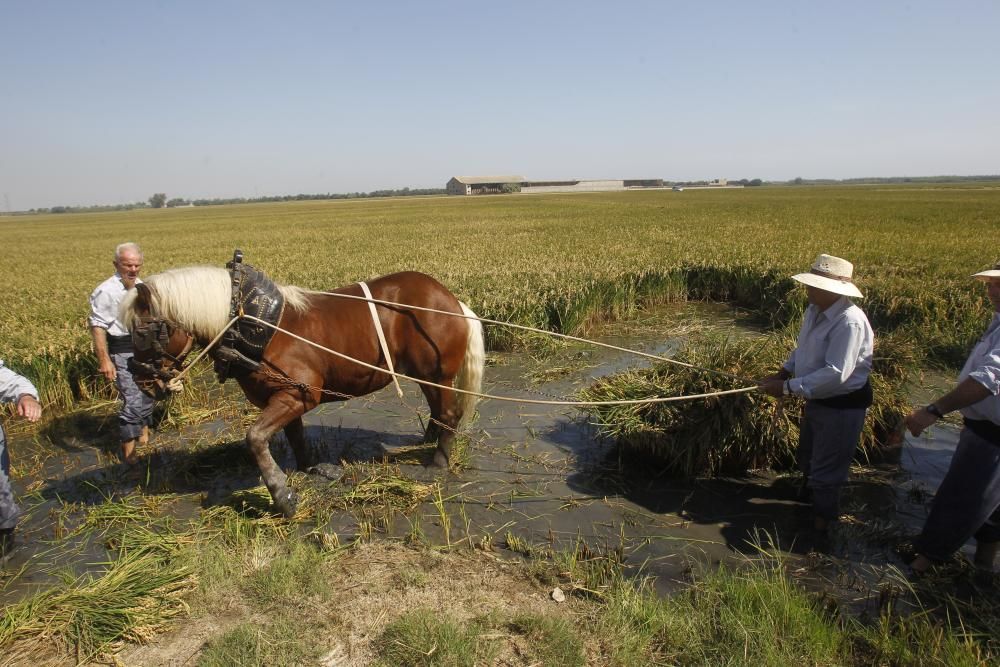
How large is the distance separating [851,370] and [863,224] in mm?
23927

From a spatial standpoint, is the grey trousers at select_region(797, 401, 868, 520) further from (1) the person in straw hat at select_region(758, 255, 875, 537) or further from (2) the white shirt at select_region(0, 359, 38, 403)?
(2) the white shirt at select_region(0, 359, 38, 403)

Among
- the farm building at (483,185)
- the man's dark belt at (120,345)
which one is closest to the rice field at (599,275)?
the man's dark belt at (120,345)

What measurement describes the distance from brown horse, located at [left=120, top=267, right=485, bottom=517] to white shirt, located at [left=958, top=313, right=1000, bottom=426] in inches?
142

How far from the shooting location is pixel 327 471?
5.07 m

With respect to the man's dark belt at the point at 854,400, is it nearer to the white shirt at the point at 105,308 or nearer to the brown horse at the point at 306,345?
the brown horse at the point at 306,345

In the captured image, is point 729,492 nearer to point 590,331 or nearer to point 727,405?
point 727,405

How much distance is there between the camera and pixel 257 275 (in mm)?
4441

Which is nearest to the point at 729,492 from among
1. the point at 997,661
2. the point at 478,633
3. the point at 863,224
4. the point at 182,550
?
the point at 997,661

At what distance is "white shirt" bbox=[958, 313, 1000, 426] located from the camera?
3.01 metres

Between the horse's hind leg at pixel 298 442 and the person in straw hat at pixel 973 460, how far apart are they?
4644 millimetres

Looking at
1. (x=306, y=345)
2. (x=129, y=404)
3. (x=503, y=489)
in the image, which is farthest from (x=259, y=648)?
(x=129, y=404)

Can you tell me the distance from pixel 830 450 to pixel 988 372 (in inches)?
46.6

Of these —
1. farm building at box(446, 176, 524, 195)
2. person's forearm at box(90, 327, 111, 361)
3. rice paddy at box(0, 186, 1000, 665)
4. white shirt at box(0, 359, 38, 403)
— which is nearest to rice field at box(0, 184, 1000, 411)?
rice paddy at box(0, 186, 1000, 665)

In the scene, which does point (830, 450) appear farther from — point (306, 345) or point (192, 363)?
point (192, 363)
